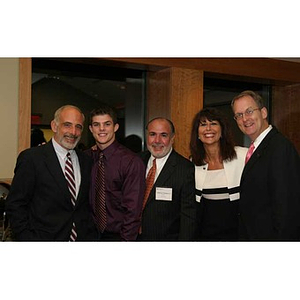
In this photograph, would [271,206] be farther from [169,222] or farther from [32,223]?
[32,223]

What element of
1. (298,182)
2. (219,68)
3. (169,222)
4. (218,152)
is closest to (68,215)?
(169,222)

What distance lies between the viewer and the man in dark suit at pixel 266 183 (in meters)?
2.04

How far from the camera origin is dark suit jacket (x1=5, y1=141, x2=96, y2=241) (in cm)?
225

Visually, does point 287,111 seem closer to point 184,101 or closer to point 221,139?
point 184,101

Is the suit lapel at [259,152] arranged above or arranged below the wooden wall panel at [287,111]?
below

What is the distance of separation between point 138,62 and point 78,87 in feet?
2.73

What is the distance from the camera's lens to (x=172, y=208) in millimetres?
2547

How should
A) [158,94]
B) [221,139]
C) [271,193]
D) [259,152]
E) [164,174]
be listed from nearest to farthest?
1. [271,193]
2. [259,152]
3. [164,174]
4. [221,139]
5. [158,94]

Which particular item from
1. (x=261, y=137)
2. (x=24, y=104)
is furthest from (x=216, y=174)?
(x=24, y=104)

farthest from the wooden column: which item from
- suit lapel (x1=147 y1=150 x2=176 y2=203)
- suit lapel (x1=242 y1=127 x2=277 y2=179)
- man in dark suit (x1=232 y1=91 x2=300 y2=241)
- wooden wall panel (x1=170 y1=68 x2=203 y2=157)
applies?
suit lapel (x1=242 y1=127 x2=277 y2=179)

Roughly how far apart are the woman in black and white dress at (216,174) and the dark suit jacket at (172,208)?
0.30 feet

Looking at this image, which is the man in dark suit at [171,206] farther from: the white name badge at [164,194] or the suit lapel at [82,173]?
the suit lapel at [82,173]

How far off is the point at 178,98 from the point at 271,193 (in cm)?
271

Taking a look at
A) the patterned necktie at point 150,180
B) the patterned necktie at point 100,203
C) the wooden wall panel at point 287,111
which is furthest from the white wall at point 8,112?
the wooden wall panel at point 287,111
